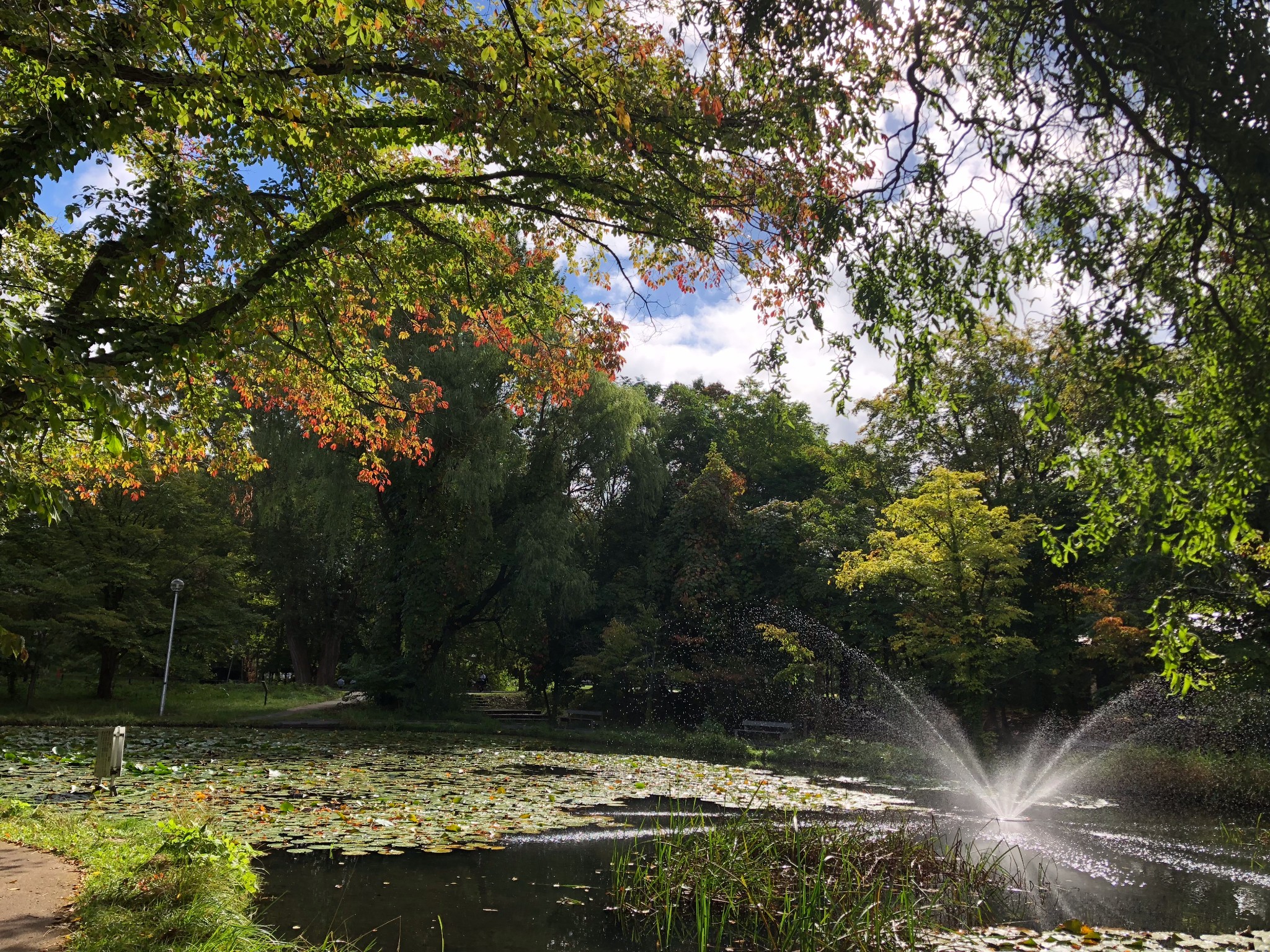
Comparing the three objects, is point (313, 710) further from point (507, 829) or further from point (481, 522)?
point (507, 829)

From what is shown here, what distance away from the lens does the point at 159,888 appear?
4.67 meters

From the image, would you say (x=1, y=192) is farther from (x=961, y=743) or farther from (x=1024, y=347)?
(x=1024, y=347)

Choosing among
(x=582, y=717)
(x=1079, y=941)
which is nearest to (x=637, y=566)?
(x=582, y=717)

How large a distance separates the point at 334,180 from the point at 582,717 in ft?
60.9

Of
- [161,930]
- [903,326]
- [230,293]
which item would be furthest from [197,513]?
[903,326]

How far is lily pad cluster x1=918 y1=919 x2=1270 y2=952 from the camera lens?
16.9 ft

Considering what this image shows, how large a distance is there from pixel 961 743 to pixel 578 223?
1480 cm

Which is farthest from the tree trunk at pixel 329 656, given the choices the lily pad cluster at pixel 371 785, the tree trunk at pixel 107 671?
the lily pad cluster at pixel 371 785

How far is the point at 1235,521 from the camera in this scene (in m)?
5.91

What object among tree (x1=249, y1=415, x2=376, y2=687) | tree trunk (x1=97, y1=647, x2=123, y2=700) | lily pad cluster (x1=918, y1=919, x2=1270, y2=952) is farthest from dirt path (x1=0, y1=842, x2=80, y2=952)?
tree trunk (x1=97, y1=647, x2=123, y2=700)

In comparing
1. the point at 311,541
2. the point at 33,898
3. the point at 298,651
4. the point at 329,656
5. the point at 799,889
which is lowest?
the point at 329,656

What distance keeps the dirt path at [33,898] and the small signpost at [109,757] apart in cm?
278

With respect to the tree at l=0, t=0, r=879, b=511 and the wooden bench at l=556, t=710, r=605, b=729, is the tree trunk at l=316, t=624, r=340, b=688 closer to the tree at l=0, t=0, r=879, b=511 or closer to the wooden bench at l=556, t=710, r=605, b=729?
the wooden bench at l=556, t=710, r=605, b=729

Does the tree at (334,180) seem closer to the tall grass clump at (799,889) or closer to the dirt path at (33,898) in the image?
the dirt path at (33,898)
